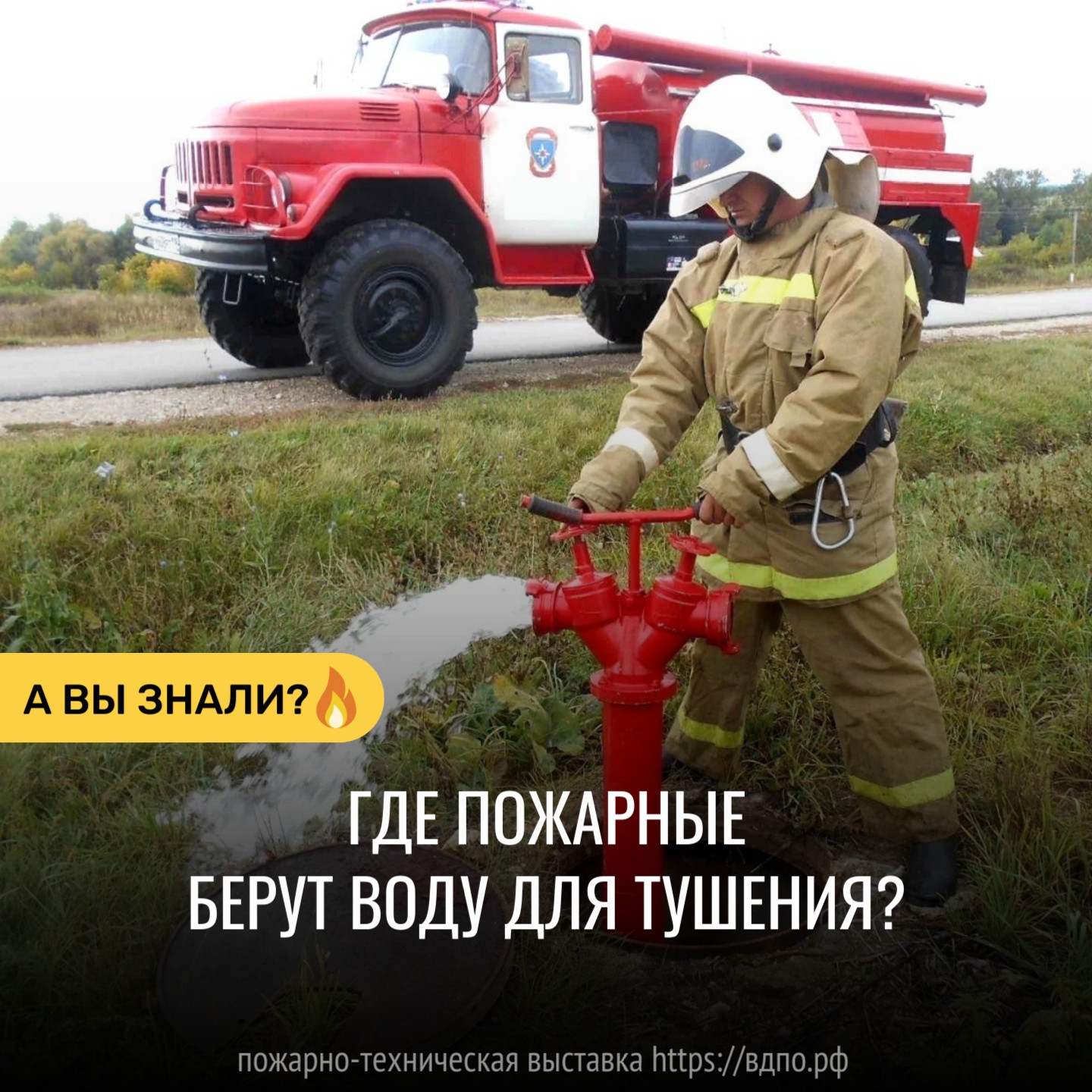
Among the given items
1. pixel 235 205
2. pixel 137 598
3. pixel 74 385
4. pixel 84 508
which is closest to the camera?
pixel 137 598

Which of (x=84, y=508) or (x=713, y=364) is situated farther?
(x=84, y=508)

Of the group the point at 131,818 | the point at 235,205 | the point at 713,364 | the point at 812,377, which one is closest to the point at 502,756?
the point at 131,818

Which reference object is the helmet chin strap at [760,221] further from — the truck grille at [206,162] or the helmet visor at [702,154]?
the truck grille at [206,162]

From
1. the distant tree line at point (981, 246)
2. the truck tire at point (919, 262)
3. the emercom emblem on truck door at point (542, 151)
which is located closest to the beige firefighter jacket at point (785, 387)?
the emercom emblem on truck door at point (542, 151)

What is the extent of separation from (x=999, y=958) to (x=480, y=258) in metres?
5.76

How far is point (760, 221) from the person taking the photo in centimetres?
266

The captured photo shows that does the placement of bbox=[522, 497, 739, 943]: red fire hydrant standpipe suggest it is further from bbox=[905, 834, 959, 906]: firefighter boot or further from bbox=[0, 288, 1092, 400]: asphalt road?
bbox=[0, 288, 1092, 400]: asphalt road

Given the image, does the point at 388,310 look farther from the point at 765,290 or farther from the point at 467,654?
the point at 765,290

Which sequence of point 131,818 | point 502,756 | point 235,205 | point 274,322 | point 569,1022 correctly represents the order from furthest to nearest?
point 274,322 → point 235,205 → point 502,756 → point 131,818 → point 569,1022

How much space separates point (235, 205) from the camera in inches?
267

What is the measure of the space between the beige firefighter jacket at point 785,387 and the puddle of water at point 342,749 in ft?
3.89

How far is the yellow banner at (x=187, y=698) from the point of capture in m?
3.42

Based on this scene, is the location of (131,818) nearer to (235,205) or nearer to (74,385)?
(235,205)

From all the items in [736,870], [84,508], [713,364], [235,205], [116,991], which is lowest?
[736,870]
